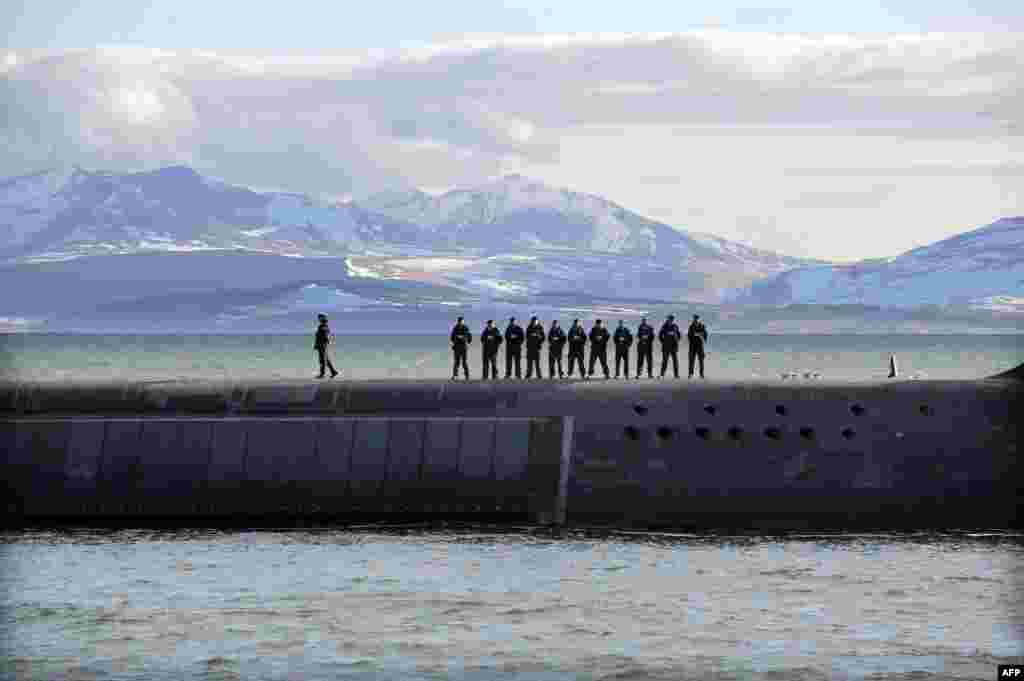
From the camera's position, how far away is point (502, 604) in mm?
39531

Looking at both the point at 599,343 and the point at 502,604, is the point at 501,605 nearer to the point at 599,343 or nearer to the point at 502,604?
the point at 502,604

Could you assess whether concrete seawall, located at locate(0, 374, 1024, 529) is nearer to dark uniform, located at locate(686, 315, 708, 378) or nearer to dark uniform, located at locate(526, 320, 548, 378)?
dark uniform, located at locate(526, 320, 548, 378)

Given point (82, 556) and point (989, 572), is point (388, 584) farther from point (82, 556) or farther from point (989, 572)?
point (989, 572)

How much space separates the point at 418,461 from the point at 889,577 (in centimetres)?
1252

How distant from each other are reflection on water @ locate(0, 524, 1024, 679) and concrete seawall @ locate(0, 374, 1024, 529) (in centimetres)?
105

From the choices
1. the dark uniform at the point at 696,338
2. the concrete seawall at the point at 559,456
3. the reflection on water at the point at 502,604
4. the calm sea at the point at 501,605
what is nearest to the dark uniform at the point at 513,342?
the concrete seawall at the point at 559,456

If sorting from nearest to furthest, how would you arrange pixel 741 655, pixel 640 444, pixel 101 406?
pixel 741 655 → pixel 640 444 → pixel 101 406

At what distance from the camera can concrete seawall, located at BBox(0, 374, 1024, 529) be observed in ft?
156

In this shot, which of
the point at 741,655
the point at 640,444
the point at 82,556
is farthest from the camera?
the point at 640,444

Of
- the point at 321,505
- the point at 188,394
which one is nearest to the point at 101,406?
the point at 188,394

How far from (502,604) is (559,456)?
9495 mm

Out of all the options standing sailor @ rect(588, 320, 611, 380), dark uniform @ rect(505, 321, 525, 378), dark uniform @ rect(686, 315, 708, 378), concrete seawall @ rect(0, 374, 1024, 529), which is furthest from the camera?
dark uniform @ rect(505, 321, 525, 378)

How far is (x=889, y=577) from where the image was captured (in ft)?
136

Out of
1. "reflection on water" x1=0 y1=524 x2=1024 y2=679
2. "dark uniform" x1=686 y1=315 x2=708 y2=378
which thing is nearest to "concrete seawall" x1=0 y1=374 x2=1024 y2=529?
"reflection on water" x1=0 y1=524 x2=1024 y2=679
